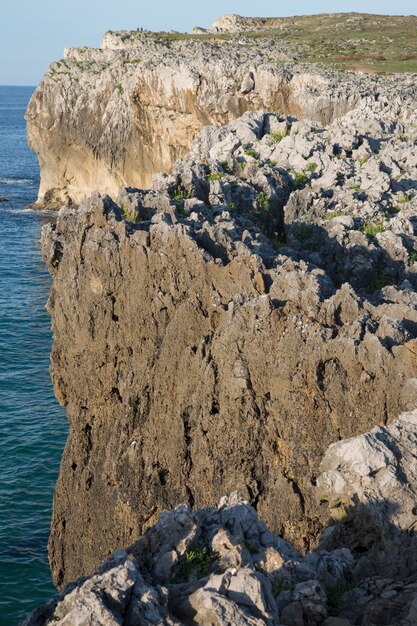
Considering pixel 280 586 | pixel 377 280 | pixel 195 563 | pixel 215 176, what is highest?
pixel 215 176

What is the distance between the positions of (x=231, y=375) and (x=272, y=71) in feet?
195

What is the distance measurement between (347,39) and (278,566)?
4625 inches

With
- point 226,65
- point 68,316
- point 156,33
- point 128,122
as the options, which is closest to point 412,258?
point 68,316

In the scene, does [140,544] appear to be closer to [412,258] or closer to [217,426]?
[217,426]

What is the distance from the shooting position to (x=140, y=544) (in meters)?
12.9

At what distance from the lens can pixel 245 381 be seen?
68.0ft

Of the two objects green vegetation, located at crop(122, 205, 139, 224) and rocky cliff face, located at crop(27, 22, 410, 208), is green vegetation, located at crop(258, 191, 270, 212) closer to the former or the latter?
green vegetation, located at crop(122, 205, 139, 224)

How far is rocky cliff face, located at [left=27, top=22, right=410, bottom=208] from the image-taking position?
74.8 metres

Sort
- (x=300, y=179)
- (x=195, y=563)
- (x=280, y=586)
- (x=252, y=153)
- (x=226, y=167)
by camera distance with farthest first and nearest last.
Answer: (x=252, y=153) < (x=300, y=179) < (x=226, y=167) < (x=280, y=586) < (x=195, y=563)

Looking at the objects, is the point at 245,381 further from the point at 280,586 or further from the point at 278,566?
the point at 280,586

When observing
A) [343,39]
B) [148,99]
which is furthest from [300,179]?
[343,39]

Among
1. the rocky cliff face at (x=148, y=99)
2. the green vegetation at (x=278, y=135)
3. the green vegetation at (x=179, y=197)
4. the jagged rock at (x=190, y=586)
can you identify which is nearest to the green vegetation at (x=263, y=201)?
the green vegetation at (x=179, y=197)

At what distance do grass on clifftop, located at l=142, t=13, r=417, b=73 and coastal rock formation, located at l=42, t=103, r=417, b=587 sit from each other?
6294 centimetres

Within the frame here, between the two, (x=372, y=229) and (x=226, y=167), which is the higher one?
(x=226, y=167)
